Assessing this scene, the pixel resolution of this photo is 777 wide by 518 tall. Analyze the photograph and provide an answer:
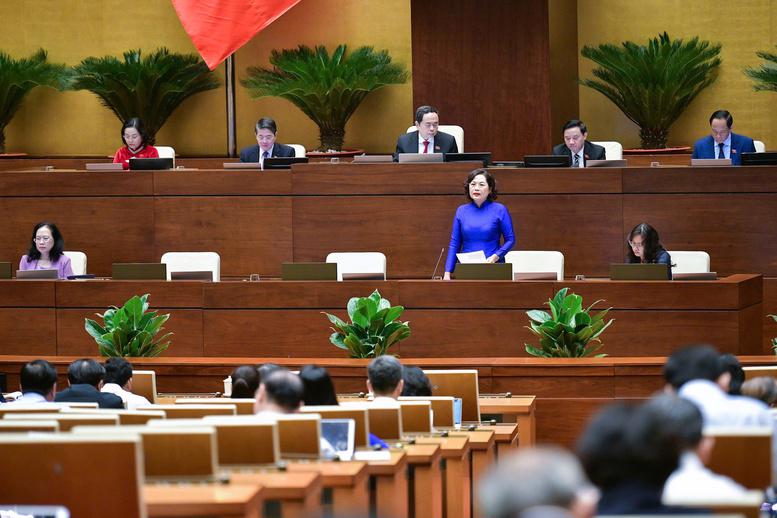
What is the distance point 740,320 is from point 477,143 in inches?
196

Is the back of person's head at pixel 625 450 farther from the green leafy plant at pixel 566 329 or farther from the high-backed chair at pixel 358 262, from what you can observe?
the high-backed chair at pixel 358 262

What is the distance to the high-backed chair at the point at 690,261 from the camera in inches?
401

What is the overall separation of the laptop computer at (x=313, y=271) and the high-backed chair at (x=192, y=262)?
83 centimetres

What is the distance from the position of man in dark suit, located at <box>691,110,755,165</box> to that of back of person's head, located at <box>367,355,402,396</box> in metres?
6.15

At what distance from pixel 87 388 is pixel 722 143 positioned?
6.68m

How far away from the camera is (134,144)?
1230cm

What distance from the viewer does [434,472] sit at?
5730mm

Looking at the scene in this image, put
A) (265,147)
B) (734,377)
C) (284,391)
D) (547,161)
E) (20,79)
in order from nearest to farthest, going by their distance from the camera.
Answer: (284,391)
(734,377)
(547,161)
(265,147)
(20,79)

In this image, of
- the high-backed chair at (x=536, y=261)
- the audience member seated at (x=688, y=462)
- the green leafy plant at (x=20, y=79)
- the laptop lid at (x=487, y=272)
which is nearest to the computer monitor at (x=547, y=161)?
the high-backed chair at (x=536, y=261)

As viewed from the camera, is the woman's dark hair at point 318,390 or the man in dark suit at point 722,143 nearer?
the woman's dark hair at point 318,390

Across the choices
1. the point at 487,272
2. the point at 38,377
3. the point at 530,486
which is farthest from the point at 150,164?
the point at 530,486

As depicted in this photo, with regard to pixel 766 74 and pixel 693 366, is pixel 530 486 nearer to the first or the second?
pixel 693 366

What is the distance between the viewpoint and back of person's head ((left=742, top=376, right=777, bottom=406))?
5.38 metres

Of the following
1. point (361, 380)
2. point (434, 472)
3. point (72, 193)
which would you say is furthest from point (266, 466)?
point (72, 193)
